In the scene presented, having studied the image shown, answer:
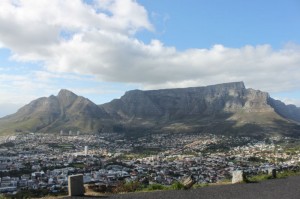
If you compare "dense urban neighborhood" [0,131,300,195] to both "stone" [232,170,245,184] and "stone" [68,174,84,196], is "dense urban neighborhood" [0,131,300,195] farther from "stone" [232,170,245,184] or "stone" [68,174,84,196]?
"stone" [232,170,245,184]

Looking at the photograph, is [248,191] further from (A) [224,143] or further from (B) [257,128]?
(B) [257,128]

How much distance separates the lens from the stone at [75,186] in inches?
449

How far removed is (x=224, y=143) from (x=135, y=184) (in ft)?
412

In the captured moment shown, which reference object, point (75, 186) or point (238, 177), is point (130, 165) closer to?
point (238, 177)

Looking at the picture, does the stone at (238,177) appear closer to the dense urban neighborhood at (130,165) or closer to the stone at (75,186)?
the dense urban neighborhood at (130,165)

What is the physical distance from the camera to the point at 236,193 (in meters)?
12.3

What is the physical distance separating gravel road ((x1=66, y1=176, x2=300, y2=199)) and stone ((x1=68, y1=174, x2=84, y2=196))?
0.85 metres

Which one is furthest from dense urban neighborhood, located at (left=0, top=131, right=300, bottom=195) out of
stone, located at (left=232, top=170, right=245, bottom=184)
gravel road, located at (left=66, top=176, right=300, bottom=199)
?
stone, located at (left=232, top=170, right=245, bottom=184)

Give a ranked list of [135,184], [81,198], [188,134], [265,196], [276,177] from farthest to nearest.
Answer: [188,134], [276,177], [135,184], [265,196], [81,198]

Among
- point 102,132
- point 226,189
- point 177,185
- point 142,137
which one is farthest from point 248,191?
point 102,132

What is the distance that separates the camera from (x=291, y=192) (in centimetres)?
1273

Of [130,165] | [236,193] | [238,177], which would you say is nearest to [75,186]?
[236,193]

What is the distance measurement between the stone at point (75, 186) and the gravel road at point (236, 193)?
846 mm

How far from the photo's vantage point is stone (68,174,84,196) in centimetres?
1140
